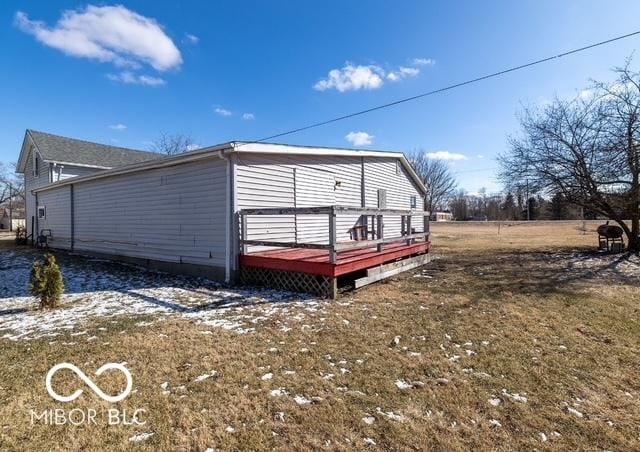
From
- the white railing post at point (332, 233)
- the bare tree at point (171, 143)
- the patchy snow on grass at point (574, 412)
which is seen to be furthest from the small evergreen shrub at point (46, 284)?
the bare tree at point (171, 143)

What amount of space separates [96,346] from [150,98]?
2027cm

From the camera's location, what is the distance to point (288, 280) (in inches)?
283

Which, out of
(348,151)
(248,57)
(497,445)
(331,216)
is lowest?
(497,445)

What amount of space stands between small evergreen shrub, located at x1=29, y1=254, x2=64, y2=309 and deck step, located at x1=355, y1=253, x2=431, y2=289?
5435 mm

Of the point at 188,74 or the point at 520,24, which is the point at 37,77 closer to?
the point at 188,74

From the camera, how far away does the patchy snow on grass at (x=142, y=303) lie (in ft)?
16.2

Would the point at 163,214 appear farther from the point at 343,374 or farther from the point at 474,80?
the point at 474,80

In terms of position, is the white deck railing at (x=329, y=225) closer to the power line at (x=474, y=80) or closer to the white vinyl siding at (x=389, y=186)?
the power line at (x=474, y=80)

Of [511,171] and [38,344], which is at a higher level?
[511,171]

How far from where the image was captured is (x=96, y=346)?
4.05 metres

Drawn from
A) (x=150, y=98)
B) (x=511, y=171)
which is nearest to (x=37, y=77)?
(x=150, y=98)

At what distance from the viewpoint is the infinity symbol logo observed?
9.66 feet

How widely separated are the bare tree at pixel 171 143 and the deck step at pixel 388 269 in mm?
36449

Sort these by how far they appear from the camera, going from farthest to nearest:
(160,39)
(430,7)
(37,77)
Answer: (37,77) < (160,39) < (430,7)
